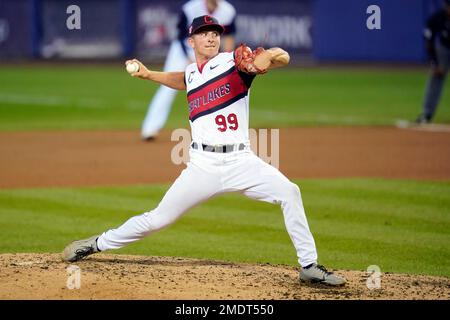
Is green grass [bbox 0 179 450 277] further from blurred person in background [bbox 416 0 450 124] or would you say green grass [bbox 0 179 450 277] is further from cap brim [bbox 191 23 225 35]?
blurred person in background [bbox 416 0 450 124]

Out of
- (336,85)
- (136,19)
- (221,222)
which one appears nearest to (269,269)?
(221,222)

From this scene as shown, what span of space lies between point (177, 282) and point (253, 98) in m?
14.6

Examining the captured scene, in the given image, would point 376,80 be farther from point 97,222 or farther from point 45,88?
point 97,222

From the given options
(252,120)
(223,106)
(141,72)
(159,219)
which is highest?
(141,72)

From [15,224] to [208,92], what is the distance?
11.1ft

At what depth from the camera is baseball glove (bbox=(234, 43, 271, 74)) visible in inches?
247

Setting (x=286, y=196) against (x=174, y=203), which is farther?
(x=174, y=203)

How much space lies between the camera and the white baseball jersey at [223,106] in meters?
6.68

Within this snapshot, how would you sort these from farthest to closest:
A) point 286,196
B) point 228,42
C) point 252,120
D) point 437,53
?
1. point 252,120
2. point 437,53
3. point 228,42
4. point 286,196

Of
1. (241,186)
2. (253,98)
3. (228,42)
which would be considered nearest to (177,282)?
(241,186)

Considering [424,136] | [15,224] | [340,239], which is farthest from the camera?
[424,136]

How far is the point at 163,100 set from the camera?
14352mm

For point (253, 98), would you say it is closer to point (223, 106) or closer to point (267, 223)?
point (267, 223)
